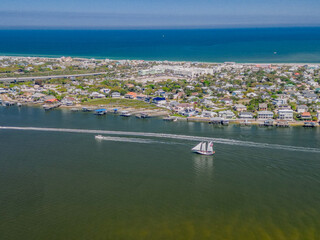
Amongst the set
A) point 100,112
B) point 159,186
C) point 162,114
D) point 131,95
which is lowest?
point 159,186

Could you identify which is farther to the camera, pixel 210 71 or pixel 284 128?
pixel 210 71

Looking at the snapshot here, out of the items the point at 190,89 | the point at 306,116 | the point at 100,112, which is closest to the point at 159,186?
the point at 100,112

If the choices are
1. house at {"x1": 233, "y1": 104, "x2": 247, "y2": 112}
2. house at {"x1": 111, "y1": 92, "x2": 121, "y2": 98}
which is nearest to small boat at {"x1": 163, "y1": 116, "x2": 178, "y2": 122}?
house at {"x1": 233, "y1": 104, "x2": 247, "y2": 112}

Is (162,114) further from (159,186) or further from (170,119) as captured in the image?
(159,186)

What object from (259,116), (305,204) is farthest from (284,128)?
(305,204)

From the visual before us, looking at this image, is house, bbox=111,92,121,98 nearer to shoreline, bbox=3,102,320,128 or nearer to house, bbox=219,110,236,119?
shoreline, bbox=3,102,320,128

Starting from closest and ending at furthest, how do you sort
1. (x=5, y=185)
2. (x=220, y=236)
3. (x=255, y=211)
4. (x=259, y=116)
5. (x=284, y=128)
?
(x=220, y=236), (x=255, y=211), (x=5, y=185), (x=284, y=128), (x=259, y=116)

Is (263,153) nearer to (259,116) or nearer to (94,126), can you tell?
(259,116)
